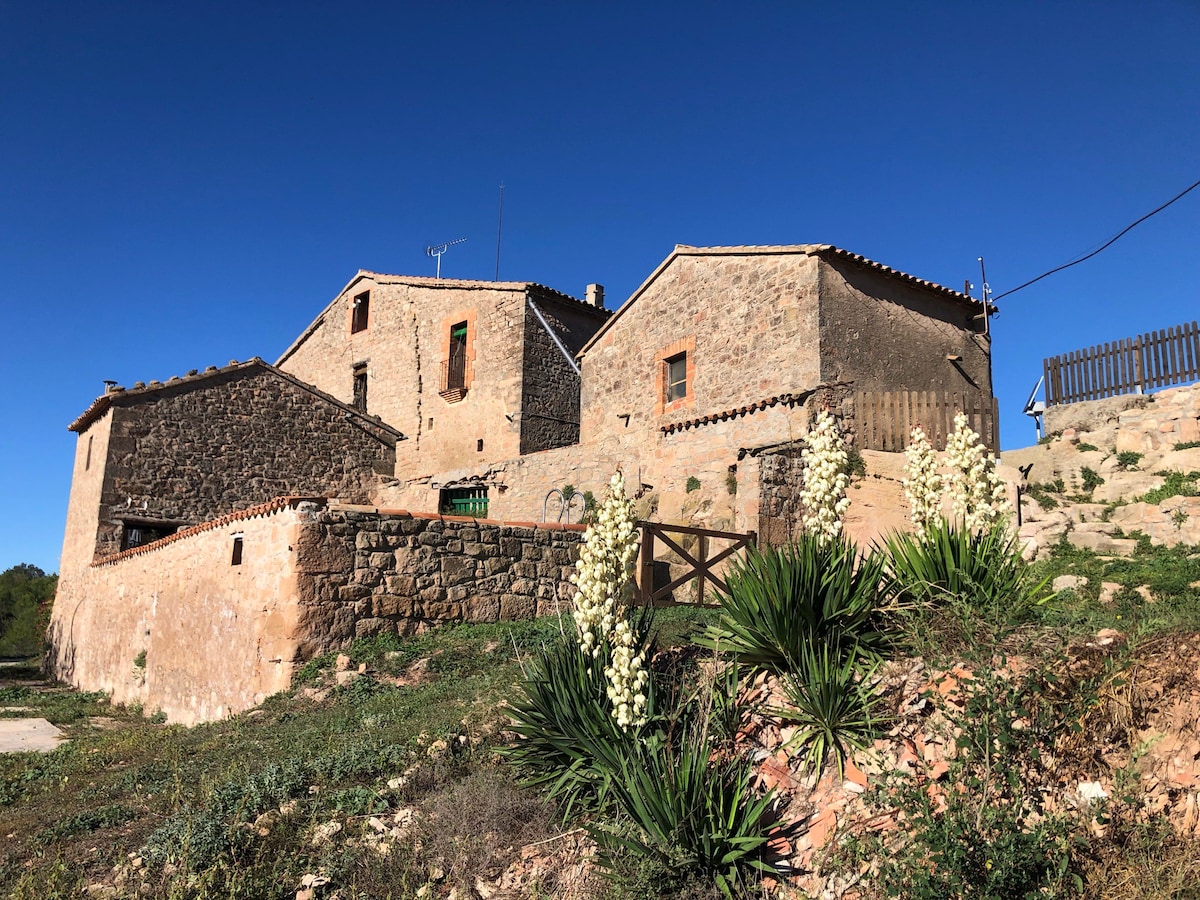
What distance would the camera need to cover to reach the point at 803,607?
18.4 feet

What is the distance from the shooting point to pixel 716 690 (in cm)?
564

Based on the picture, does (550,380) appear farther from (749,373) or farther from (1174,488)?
(1174,488)

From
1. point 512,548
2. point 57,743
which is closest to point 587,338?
point 512,548

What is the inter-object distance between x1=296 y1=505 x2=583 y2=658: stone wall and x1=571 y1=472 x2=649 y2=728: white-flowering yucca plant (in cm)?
510

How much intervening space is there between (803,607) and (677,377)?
12081 mm

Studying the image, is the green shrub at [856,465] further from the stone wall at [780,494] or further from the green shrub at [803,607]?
the green shrub at [803,607]

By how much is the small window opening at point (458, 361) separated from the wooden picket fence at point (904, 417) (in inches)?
470

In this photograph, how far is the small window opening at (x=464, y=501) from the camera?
64.6 feet

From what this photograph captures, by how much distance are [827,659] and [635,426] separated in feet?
42.3

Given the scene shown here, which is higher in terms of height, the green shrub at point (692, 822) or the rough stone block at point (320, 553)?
the rough stone block at point (320, 553)

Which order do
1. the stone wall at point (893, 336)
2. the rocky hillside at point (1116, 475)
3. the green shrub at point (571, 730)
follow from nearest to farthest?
the green shrub at point (571, 730)
the rocky hillside at point (1116, 475)
the stone wall at point (893, 336)

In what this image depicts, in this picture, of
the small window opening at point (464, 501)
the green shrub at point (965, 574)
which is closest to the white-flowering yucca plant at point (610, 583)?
the green shrub at point (965, 574)

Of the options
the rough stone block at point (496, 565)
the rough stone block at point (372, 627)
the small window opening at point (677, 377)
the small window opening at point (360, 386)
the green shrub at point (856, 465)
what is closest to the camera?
the rough stone block at point (372, 627)

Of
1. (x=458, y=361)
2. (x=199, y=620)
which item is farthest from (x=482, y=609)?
(x=458, y=361)
